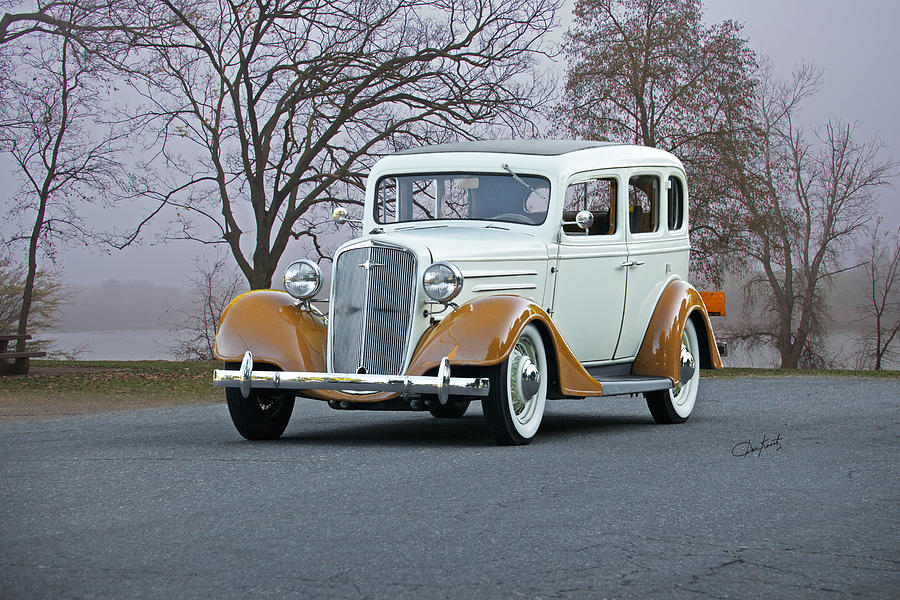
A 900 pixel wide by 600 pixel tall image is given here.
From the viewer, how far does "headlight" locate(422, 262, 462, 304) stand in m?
7.56

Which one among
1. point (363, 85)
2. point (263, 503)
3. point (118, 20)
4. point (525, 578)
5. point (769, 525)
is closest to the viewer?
point (525, 578)

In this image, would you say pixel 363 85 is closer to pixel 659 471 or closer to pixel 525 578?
pixel 659 471

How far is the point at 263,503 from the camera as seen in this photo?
5.27 metres

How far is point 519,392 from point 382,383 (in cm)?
119

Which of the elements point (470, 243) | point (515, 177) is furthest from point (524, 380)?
point (515, 177)

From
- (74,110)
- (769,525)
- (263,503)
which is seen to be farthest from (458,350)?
(74,110)

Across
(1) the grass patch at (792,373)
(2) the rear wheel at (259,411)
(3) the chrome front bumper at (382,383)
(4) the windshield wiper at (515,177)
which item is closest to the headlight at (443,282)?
(3) the chrome front bumper at (382,383)

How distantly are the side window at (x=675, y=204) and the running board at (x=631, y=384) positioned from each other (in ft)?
5.77

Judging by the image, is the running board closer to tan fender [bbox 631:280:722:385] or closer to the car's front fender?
tan fender [bbox 631:280:722:385]

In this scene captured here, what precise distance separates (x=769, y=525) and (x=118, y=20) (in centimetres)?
2013

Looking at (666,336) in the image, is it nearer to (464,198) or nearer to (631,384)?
(631,384)

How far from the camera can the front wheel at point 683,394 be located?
9938mm

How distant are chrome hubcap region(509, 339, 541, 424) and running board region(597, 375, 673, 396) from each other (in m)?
0.73
